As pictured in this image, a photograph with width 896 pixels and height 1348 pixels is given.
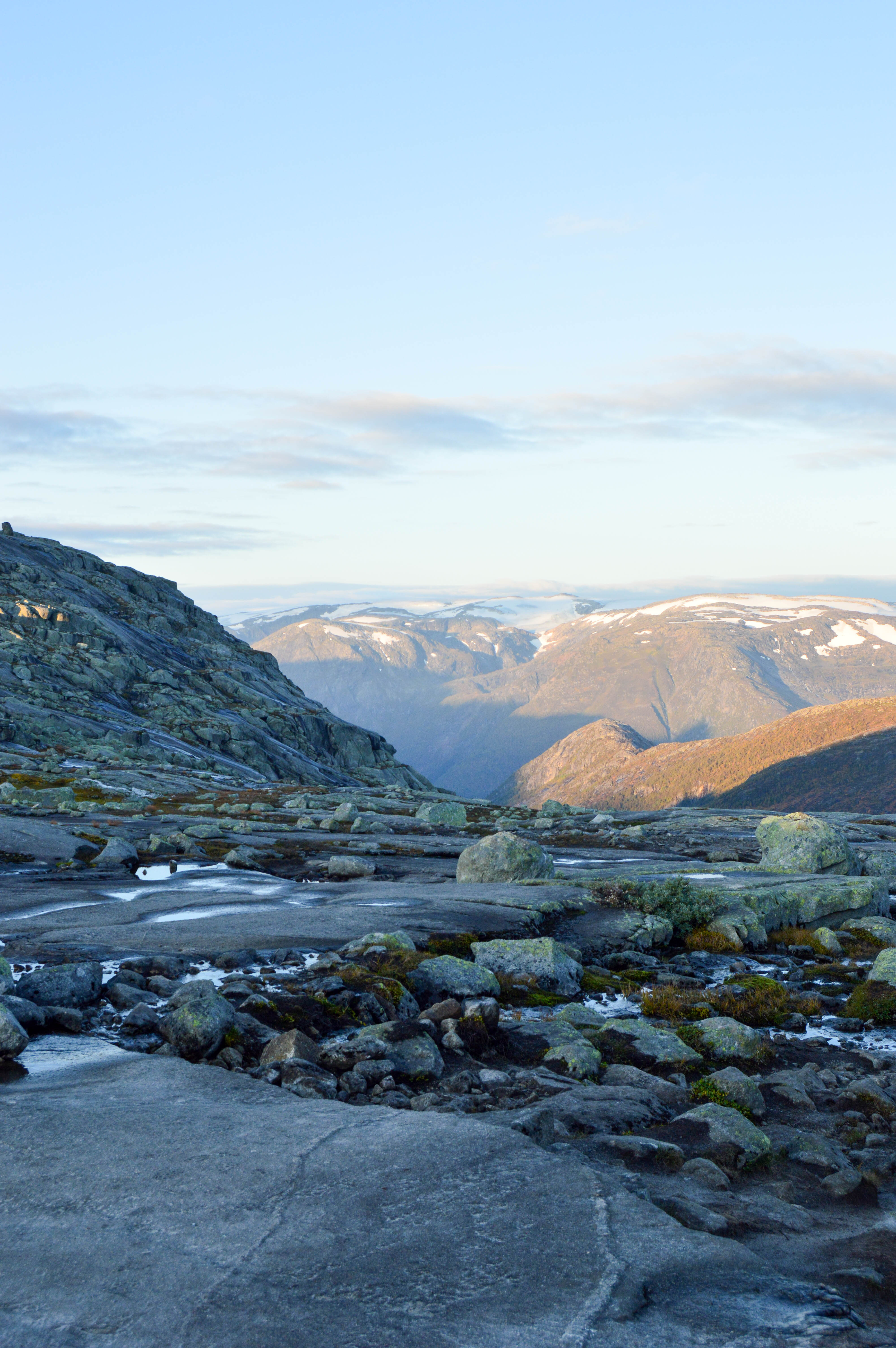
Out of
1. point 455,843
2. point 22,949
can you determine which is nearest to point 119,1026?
point 22,949

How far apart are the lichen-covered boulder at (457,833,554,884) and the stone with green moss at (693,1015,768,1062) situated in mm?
17986

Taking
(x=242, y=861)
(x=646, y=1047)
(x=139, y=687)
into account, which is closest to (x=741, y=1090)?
(x=646, y=1047)

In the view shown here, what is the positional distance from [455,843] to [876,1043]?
3520cm

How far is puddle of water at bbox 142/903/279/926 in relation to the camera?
26391 mm

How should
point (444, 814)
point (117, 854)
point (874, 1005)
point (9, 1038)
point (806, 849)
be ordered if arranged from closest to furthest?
point (9, 1038), point (874, 1005), point (117, 854), point (806, 849), point (444, 814)

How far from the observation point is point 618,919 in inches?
1159

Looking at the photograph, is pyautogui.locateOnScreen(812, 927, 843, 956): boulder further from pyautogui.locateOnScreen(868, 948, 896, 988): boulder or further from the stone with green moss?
the stone with green moss

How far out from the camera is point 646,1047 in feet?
56.3

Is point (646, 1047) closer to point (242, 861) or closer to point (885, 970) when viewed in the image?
point (885, 970)

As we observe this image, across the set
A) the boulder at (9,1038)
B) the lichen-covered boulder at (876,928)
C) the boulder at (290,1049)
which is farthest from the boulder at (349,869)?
the boulder at (9,1038)

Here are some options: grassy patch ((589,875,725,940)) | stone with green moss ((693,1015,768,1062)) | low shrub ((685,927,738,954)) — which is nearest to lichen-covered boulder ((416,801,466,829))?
grassy patch ((589,875,725,940))

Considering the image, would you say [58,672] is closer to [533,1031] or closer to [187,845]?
[187,845]

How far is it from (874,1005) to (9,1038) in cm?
1818

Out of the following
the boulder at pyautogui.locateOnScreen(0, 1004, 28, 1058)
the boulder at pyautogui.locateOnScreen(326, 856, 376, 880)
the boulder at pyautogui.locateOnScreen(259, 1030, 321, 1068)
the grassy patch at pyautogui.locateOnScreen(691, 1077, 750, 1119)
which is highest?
the boulder at pyautogui.locateOnScreen(0, 1004, 28, 1058)
